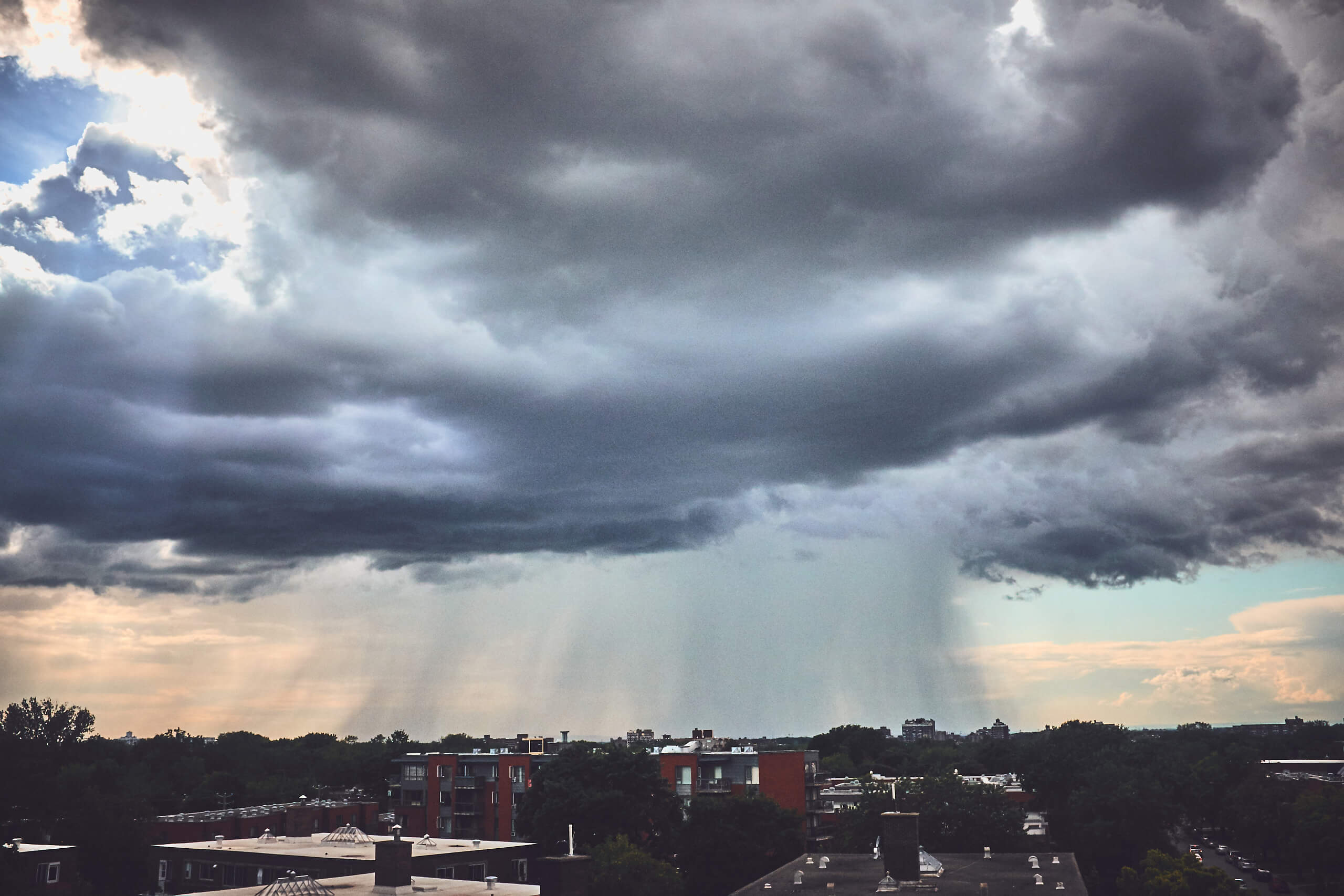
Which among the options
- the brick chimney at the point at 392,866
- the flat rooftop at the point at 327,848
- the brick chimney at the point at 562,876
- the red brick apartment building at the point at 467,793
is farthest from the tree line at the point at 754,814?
the brick chimney at the point at 562,876

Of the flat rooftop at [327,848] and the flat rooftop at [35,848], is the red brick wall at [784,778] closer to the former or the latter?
the flat rooftop at [327,848]

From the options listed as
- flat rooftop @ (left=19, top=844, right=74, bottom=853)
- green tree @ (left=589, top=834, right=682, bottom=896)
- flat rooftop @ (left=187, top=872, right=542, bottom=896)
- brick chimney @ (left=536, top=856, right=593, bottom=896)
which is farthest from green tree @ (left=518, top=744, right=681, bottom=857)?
brick chimney @ (left=536, top=856, right=593, bottom=896)

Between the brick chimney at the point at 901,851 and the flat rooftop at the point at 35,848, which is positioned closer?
the brick chimney at the point at 901,851

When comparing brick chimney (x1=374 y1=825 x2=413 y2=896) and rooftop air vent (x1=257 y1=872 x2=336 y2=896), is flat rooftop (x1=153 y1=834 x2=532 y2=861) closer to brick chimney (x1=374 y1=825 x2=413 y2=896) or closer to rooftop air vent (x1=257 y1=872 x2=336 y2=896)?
brick chimney (x1=374 y1=825 x2=413 y2=896)

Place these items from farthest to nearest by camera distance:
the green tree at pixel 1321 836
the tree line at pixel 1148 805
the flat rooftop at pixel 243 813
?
the flat rooftop at pixel 243 813 < the tree line at pixel 1148 805 < the green tree at pixel 1321 836

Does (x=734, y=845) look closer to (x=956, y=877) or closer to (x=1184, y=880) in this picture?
Result: (x=1184, y=880)

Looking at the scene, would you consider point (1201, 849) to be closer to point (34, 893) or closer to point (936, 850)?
point (936, 850)

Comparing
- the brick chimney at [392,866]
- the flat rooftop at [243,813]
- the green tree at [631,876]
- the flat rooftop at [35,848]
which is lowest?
the green tree at [631,876]

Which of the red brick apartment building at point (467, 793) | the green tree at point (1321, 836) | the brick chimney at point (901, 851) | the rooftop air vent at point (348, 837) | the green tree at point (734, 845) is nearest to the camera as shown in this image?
the brick chimney at point (901, 851)
